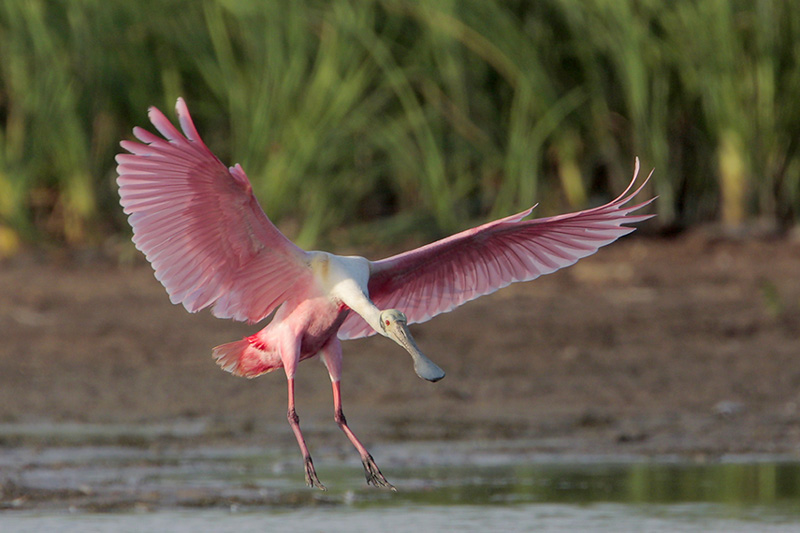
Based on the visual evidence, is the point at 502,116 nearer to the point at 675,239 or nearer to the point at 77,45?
the point at 675,239

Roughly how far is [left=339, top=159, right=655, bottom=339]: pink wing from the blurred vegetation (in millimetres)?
4293

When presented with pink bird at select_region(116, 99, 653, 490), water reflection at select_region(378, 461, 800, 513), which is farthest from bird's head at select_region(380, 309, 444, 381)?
water reflection at select_region(378, 461, 800, 513)

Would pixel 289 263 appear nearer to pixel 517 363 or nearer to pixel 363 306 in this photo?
pixel 363 306

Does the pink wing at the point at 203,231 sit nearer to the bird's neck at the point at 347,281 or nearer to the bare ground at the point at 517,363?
the bird's neck at the point at 347,281

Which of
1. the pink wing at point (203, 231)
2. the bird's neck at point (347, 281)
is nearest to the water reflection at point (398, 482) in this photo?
the pink wing at point (203, 231)

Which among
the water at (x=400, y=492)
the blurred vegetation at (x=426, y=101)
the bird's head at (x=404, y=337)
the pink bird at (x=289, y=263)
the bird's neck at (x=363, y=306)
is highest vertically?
the blurred vegetation at (x=426, y=101)

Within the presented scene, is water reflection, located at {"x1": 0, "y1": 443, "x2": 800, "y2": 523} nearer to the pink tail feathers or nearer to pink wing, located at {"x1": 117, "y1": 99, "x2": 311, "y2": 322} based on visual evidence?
the pink tail feathers

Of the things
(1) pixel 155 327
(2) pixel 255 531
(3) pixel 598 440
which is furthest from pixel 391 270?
(1) pixel 155 327

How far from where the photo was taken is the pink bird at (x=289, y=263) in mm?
5023

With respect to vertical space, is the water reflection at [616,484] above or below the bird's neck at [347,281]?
below

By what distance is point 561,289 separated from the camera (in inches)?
393

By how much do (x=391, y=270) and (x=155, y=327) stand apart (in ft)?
13.8

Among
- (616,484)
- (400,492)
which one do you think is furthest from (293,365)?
(616,484)

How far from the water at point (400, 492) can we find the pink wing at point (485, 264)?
2.60ft
